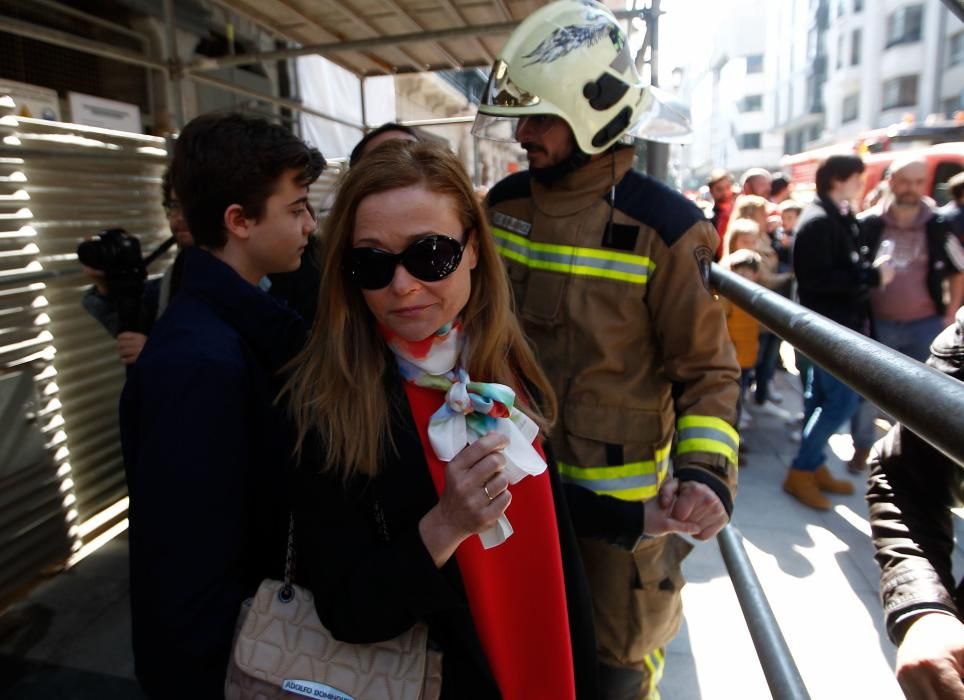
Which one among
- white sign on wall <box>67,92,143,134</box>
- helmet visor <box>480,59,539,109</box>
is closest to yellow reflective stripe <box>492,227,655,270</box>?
helmet visor <box>480,59,539,109</box>

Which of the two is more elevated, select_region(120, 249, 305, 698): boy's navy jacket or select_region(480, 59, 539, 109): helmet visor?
select_region(480, 59, 539, 109): helmet visor

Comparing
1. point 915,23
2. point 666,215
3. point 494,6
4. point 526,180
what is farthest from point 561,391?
point 915,23

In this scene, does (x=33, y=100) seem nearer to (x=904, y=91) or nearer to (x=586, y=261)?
(x=586, y=261)

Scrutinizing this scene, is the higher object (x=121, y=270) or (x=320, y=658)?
(x=121, y=270)

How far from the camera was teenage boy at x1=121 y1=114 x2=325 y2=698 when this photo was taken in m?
1.16

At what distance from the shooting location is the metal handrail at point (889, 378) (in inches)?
27.3

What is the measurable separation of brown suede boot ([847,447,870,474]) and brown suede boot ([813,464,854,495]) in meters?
0.21

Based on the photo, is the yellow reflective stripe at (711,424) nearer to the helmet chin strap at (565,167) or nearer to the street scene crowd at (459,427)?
the street scene crowd at (459,427)

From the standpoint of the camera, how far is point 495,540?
1089mm

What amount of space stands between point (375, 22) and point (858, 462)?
4.03 m

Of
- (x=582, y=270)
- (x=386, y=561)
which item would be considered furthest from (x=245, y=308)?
(x=582, y=270)

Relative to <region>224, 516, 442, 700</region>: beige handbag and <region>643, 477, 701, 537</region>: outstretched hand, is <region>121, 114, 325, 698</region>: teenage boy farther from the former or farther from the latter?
<region>643, 477, 701, 537</region>: outstretched hand

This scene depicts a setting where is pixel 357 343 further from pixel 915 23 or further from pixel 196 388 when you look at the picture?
pixel 915 23

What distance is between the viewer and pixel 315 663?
43.1 inches
